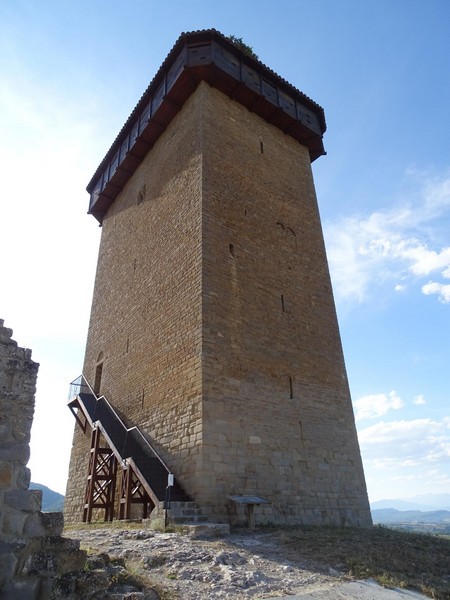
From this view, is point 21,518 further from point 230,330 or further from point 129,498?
point 230,330

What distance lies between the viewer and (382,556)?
5785 millimetres

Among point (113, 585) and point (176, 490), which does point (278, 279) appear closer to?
point (176, 490)

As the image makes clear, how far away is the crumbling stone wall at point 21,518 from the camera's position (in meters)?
3.14

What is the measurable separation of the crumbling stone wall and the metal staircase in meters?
4.00

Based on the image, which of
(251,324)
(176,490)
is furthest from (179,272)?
(176,490)

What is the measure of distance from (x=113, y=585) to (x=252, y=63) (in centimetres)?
1481

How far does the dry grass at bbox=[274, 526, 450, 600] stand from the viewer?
486cm

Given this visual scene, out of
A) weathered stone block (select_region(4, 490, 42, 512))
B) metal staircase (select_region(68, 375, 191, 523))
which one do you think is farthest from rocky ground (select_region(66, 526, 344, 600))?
A: metal staircase (select_region(68, 375, 191, 523))

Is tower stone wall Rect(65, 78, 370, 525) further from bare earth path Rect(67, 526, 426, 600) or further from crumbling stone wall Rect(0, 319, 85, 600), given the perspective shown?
crumbling stone wall Rect(0, 319, 85, 600)

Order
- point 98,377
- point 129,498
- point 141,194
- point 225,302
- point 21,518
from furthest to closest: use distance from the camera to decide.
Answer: point 141,194 < point 98,377 < point 225,302 < point 129,498 < point 21,518

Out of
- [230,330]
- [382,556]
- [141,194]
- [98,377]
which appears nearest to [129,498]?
[230,330]

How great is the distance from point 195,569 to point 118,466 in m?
7.15

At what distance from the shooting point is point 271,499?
8.48 metres

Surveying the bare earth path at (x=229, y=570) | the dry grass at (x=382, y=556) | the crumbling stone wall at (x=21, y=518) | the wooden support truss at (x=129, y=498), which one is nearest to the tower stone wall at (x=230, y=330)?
the wooden support truss at (x=129, y=498)
